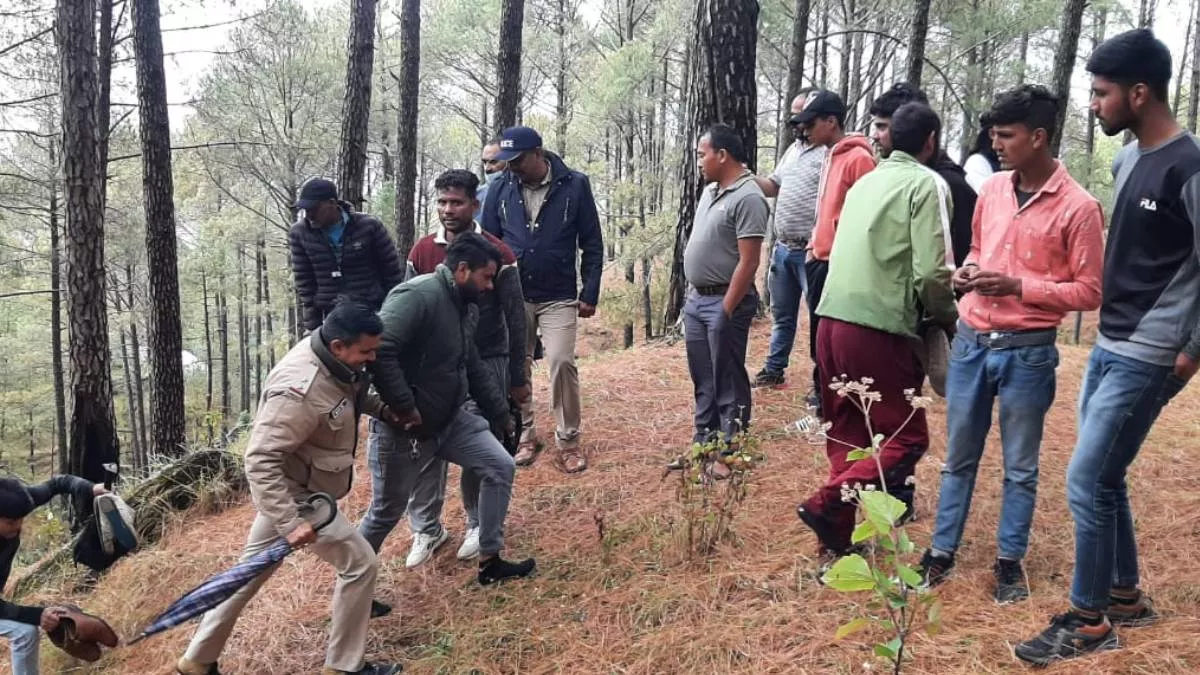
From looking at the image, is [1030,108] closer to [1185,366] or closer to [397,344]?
[1185,366]

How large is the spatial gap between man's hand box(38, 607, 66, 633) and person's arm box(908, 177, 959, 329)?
417 centimetres

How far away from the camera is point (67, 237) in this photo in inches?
269

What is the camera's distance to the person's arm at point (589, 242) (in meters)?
4.77

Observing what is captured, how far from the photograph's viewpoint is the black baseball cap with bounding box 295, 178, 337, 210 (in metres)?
4.86

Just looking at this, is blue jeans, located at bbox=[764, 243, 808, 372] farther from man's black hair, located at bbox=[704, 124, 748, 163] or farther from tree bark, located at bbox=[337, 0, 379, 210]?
tree bark, located at bbox=[337, 0, 379, 210]

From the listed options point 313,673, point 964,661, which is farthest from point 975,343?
point 313,673

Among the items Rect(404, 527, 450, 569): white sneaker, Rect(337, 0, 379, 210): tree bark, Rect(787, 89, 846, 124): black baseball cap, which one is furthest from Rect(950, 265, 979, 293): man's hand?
Rect(337, 0, 379, 210): tree bark

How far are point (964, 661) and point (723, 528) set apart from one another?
130 cm

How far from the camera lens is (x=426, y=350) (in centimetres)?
353

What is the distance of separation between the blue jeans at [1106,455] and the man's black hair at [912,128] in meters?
1.04

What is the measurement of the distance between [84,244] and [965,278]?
25.1 feet

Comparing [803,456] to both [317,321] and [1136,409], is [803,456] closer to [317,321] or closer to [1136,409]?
[1136,409]

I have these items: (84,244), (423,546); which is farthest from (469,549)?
(84,244)

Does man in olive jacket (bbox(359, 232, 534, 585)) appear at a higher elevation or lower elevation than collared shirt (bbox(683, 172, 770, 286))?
lower
